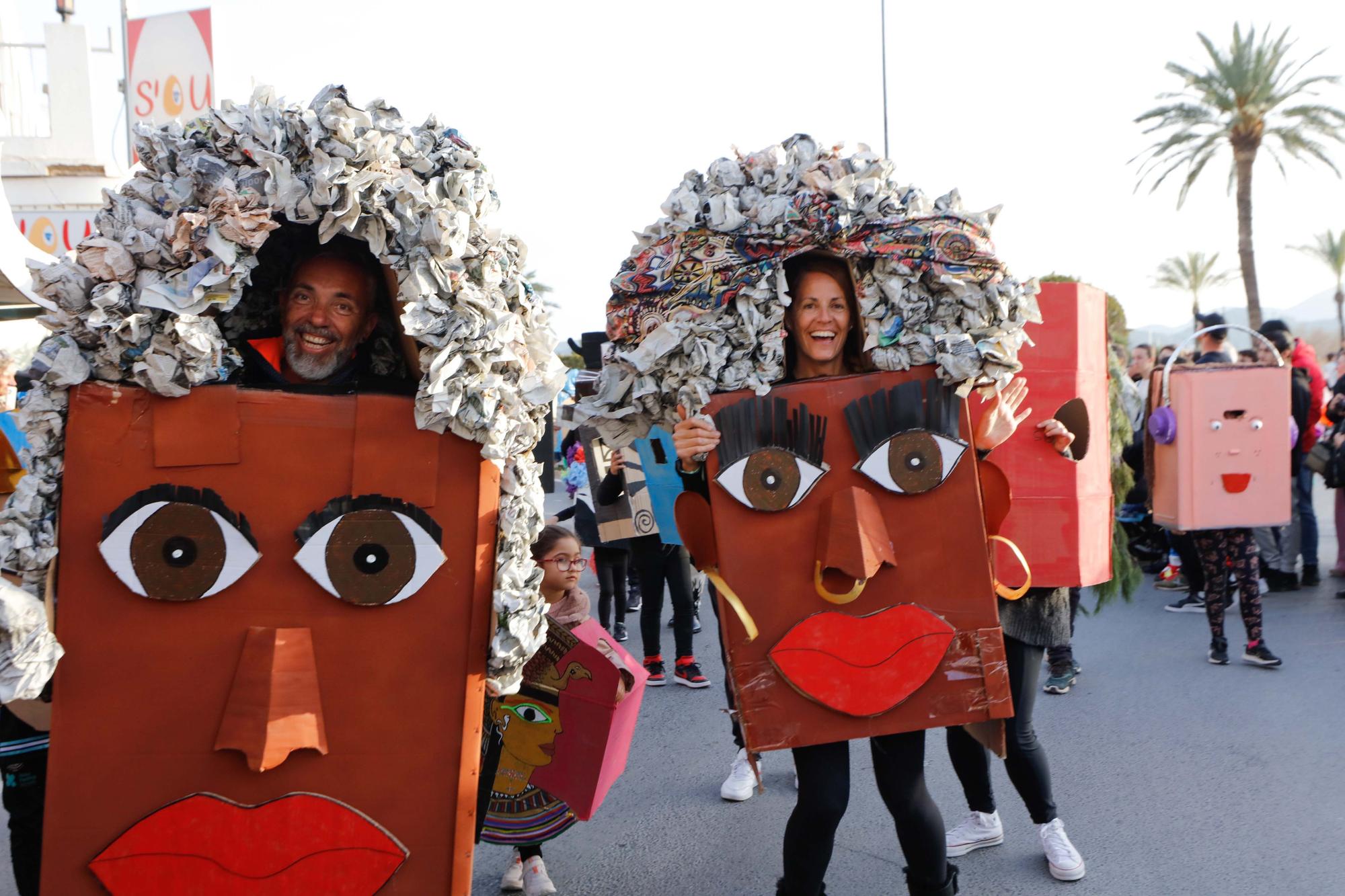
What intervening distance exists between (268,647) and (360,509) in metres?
0.36

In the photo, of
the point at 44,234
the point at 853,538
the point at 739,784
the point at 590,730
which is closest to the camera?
the point at 853,538

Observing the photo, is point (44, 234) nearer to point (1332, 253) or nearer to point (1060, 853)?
point (1060, 853)

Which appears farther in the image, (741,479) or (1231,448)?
(1231,448)

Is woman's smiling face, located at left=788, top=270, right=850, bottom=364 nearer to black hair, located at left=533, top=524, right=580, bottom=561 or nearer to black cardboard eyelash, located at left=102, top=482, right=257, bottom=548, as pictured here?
black hair, located at left=533, top=524, right=580, bottom=561

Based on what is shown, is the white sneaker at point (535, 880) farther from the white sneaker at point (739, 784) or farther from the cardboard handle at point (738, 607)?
the cardboard handle at point (738, 607)

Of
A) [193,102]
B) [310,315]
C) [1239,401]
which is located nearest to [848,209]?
[310,315]

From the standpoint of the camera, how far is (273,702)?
2.31 meters

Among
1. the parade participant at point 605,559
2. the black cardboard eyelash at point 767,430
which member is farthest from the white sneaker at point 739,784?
the parade participant at point 605,559

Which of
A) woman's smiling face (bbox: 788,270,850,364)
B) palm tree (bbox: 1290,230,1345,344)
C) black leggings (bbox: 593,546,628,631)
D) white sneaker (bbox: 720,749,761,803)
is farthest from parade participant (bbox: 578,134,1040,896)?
palm tree (bbox: 1290,230,1345,344)

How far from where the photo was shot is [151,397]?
240cm

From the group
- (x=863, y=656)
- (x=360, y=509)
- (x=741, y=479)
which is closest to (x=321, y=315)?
(x=360, y=509)

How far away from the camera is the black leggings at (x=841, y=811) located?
2.82 meters

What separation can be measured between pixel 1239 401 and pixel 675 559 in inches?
132

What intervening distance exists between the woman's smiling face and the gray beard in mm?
1289
